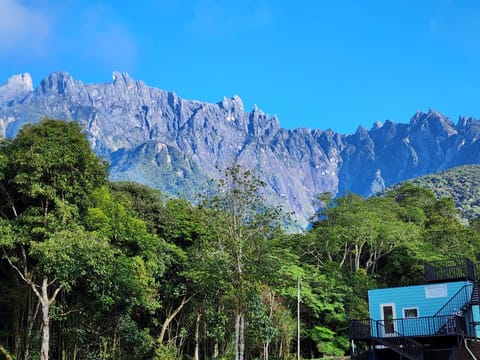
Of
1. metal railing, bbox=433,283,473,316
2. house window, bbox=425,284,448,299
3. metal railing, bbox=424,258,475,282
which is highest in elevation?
metal railing, bbox=424,258,475,282

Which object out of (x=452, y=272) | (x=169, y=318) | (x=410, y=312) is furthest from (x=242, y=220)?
(x=452, y=272)

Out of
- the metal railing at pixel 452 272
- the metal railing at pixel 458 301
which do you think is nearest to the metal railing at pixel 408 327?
the metal railing at pixel 458 301

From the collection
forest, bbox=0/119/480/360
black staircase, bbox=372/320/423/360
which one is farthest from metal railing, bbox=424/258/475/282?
forest, bbox=0/119/480/360

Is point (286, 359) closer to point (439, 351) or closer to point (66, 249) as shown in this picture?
point (439, 351)

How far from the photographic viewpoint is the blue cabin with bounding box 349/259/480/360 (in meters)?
21.2

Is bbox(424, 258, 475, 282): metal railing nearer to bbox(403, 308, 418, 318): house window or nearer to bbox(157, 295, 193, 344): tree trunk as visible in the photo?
bbox(403, 308, 418, 318): house window

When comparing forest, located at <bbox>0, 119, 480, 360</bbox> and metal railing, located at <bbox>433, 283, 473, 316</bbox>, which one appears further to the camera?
metal railing, located at <bbox>433, 283, 473, 316</bbox>

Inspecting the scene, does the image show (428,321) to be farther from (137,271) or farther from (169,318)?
(169,318)

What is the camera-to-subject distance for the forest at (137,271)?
20.3 m

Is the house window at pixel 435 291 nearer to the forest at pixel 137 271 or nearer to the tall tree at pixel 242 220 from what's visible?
the forest at pixel 137 271

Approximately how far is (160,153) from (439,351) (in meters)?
169

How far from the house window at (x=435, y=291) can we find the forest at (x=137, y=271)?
→ 6.68m

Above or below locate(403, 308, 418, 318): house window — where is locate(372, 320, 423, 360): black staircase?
below

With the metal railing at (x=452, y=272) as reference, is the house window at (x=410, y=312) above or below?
below
